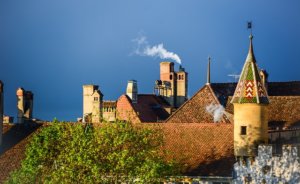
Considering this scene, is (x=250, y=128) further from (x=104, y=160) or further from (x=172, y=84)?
(x=172, y=84)

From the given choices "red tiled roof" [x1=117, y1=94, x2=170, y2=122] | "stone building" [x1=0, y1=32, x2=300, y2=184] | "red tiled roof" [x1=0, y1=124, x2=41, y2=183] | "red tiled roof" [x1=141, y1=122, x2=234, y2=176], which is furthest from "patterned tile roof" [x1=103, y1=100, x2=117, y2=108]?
"red tiled roof" [x1=141, y1=122, x2=234, y2=176]

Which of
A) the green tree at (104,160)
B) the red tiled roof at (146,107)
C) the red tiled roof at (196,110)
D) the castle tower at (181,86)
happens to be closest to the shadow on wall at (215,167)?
the green tree at (104,160)

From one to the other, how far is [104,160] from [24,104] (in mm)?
19556

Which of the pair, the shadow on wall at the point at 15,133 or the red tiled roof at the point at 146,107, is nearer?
the shadow on wall at the point at 15,133

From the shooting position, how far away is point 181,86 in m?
96.7

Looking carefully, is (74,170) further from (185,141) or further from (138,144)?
(185,141)

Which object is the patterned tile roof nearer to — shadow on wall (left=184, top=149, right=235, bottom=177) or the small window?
shadow on wall (left=184, top=149, right=235, bottom=177)

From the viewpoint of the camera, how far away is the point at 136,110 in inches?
3477

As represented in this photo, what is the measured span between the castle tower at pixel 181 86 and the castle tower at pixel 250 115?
133 feet

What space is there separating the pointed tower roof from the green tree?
18.3 ft

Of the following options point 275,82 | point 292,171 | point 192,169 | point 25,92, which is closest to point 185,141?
point 192,169

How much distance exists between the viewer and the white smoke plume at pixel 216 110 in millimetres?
64912

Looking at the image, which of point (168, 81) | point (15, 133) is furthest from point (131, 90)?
point (15, 133)

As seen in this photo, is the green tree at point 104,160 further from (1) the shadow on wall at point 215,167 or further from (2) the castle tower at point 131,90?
(2) the castle tower at point 131,90
